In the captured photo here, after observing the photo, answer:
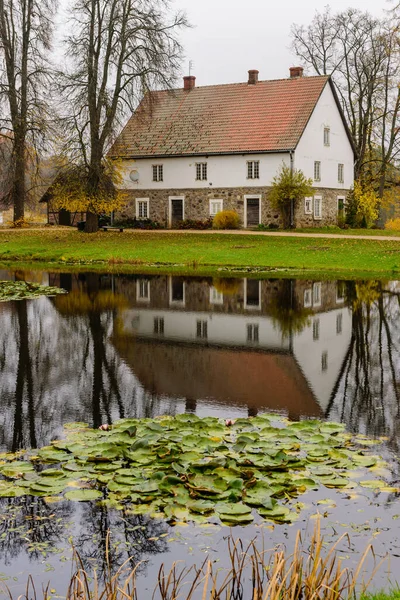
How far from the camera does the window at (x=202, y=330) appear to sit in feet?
48.2

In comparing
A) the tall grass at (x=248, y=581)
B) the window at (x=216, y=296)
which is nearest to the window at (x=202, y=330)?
the window at (x=216, y=296)

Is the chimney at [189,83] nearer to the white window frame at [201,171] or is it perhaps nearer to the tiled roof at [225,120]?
the tiled roof at [225,120]

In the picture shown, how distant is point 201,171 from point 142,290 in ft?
90.0

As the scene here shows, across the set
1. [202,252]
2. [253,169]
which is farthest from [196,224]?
[202,252]

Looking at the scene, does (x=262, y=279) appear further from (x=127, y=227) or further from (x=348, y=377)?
(x=127, y=227)

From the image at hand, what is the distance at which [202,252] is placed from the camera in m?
33.8

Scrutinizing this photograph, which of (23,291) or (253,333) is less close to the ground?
(23,291)

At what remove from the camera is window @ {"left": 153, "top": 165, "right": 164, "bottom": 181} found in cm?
5012

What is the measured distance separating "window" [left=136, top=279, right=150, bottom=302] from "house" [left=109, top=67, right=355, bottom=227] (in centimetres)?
2208

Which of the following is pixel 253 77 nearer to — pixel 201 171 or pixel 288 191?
pixel 201 171

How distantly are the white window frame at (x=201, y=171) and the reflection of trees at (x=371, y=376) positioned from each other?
3095 centimetres

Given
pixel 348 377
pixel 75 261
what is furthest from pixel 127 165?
pixel 348 377

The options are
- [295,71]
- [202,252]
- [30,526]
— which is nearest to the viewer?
[30,526]

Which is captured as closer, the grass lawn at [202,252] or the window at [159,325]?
the window at [159,325]
